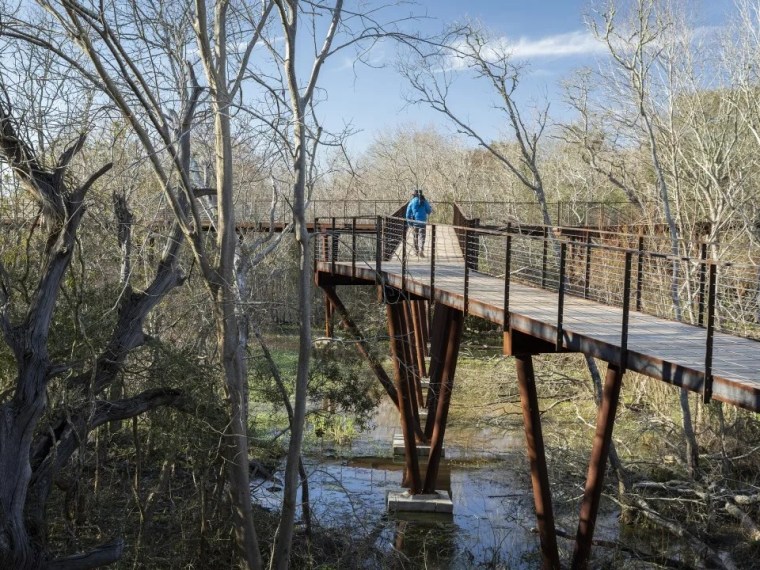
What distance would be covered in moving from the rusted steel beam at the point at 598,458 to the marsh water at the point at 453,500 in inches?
86.0

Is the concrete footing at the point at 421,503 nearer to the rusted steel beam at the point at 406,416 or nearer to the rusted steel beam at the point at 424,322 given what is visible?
the rusted steel beam at the point at 406,416

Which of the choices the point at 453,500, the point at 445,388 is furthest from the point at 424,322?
the point at 445,388

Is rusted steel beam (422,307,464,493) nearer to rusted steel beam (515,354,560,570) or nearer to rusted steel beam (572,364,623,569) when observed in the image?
rusted steel beam (515,354,560,570)

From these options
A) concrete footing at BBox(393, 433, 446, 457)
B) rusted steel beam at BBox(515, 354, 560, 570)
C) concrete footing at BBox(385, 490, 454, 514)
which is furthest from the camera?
concrete footing at BBox(393, 433, 446, 457)

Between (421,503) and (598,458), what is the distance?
18.5 feet

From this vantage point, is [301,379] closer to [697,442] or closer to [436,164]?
[697,442]

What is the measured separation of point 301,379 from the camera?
8898mm

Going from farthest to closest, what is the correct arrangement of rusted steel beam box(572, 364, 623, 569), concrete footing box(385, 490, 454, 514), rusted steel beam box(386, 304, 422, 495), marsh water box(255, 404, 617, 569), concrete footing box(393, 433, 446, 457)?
concrete footing box(393, 433, 446, 457) < rusted steel beam box(386, 304, 422, 495) < concrete footing box(385, 490, 454, 514) < marsh water box(255, 404, 617, 569) < rusted steel beam box(572, 364, 623, 569)

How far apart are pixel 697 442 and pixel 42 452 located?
Answer: 9799 millimetres

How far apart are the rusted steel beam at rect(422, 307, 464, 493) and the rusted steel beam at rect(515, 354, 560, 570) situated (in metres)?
2.70

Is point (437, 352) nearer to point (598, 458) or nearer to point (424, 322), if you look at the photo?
point (598, 458)

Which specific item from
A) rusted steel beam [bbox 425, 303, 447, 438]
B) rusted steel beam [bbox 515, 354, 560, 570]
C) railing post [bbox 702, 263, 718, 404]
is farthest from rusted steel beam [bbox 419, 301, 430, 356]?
railing post [bbox 702, 263, 718, 404]

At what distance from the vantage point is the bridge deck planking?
638cm

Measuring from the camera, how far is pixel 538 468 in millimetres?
9219
